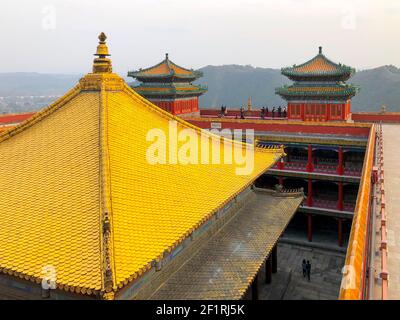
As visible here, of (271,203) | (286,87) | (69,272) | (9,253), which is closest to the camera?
(69,272)

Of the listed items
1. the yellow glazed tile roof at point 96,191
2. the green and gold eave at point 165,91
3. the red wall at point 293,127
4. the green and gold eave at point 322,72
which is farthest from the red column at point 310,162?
the green and gold eave at point 165,91

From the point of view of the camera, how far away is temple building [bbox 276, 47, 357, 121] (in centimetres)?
3106

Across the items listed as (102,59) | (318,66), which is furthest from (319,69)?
(102,59)

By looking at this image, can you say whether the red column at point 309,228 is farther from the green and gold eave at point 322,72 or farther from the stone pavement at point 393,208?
the green and gold eave at point 322,72

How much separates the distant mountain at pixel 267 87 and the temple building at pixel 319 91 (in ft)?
316

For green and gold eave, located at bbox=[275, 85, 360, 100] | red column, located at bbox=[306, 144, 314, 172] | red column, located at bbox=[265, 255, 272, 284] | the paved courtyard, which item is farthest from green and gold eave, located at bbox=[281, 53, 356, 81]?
red column, located at bbox=[265, 255, 272, 284]

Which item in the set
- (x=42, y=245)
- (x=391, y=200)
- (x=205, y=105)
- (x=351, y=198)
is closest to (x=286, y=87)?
(x=351, y=198)

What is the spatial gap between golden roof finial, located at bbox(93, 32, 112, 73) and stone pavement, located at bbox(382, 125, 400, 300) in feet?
37.1

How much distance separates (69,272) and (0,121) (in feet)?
90.7

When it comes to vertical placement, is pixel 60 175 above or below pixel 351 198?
above

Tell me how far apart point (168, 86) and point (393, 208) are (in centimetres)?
2720

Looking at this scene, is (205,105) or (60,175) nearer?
(60,175)

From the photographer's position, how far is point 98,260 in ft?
25.5

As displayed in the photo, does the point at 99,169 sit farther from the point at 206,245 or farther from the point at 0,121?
the point at 0,121
